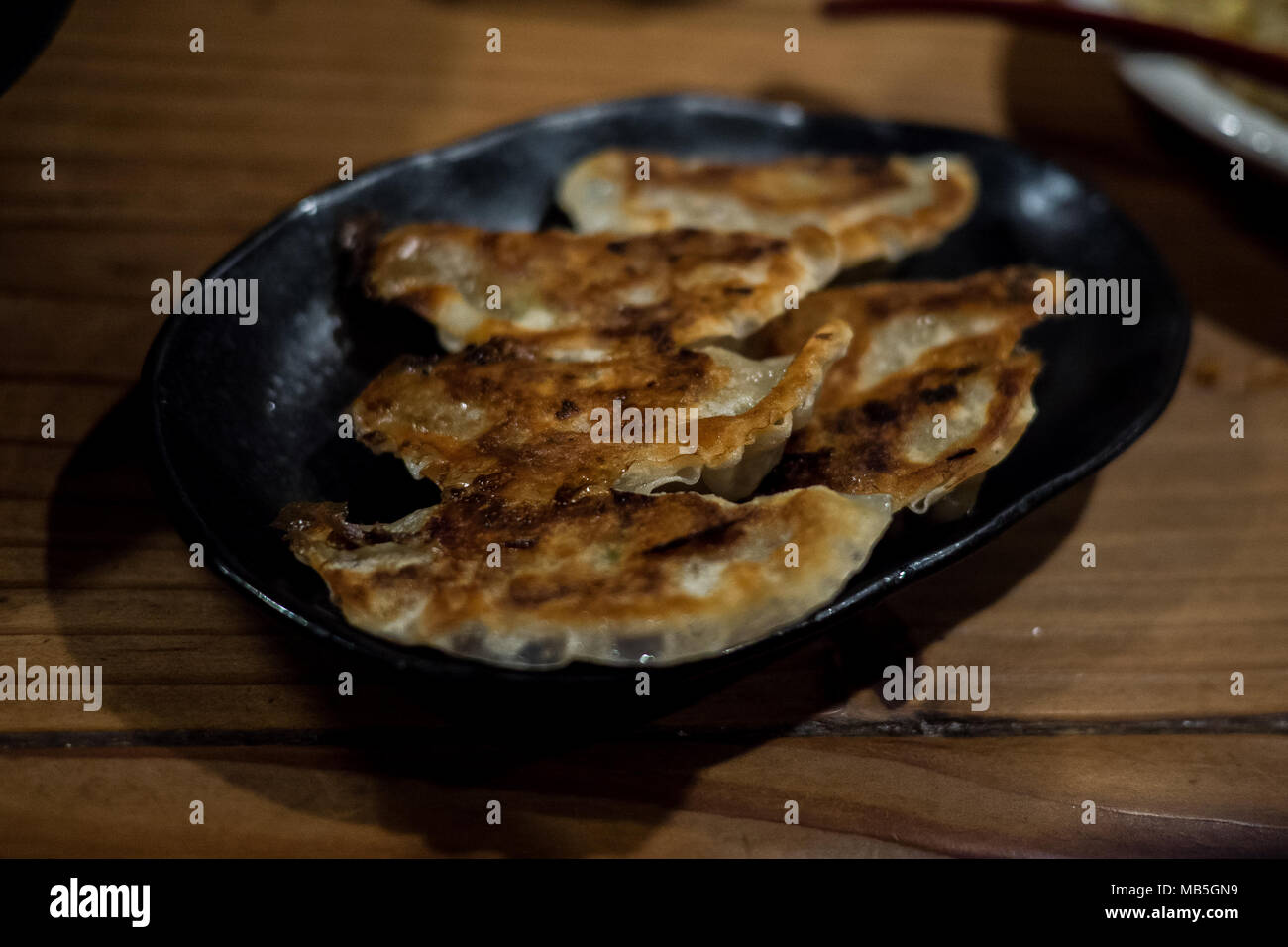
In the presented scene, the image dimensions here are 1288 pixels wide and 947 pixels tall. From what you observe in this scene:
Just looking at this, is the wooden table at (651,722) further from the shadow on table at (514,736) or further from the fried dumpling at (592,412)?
the fried dumpling at (592,412)

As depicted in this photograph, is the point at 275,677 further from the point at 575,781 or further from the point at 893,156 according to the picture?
the point at 893,156

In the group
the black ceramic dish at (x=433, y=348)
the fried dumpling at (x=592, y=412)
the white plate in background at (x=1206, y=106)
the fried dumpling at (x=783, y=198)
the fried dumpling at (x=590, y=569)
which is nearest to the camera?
the fried dumpling at (x=590, y=569)

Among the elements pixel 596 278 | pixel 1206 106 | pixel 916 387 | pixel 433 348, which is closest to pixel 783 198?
pixel 596 278

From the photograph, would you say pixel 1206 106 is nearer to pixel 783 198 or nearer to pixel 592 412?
pixel 783 198

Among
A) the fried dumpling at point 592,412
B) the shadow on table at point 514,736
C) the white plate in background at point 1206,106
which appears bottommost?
the shadow on table at point 514,736

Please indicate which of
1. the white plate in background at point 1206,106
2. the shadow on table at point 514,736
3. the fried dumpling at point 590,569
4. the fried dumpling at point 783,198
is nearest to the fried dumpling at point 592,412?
the fried dumpling at point 590,569

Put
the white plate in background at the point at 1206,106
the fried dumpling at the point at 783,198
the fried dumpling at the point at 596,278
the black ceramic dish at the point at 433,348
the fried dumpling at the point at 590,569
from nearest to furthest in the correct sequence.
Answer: the fried dumpling at the point at 590,569 → the black ceramic dish at the point at 433,348 → the fried dumpling at the point at 596,278 → the fried dumpling at the point at 783,198 → the white plate in background at the point at 1206,106
